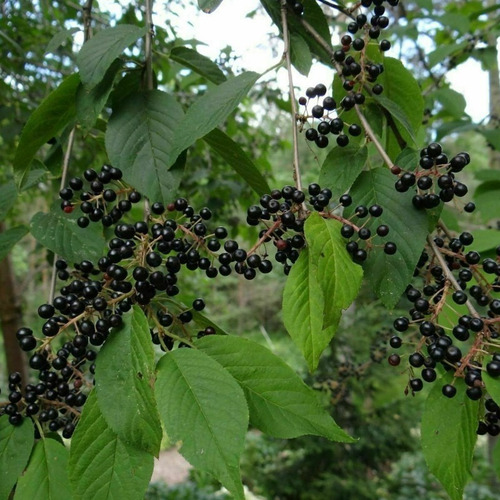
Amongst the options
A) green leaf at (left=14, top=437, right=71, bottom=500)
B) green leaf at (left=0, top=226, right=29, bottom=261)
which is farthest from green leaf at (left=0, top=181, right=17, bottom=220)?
green leaf at (left=14, top=437, right=71, bottom=500)

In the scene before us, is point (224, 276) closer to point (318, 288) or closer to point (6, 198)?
point (318, 288)

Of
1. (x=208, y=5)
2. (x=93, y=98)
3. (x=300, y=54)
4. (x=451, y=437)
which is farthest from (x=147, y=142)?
(x=451, y=437)

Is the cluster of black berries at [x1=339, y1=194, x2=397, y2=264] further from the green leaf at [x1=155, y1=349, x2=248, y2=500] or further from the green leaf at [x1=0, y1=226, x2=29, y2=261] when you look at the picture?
the green leaf at [x1=0, y1=226, x2=29, y2=261]

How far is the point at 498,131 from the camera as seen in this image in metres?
3.36

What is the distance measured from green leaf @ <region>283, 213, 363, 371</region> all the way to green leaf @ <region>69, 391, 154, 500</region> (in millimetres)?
396

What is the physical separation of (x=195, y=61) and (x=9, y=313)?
12.4ft

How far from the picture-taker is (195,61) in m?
1.75

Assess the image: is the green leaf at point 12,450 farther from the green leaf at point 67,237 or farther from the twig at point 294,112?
the twig at point 294,112

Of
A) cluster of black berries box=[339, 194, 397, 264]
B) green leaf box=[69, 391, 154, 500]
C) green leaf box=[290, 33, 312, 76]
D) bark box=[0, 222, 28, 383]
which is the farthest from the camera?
bark box=[0, 222, 28, 383]

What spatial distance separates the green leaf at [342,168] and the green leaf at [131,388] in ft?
1.92

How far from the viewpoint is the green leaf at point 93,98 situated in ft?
4.82

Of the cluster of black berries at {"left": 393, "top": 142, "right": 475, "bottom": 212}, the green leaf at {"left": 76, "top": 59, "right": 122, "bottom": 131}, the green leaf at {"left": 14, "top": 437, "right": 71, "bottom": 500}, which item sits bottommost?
the green leaf at {"left": 14, "top": 437, "right": 71, "bottom": 500}

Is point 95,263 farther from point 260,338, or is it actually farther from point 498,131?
point 260,338

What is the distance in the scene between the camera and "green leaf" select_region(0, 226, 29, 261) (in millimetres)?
1749
